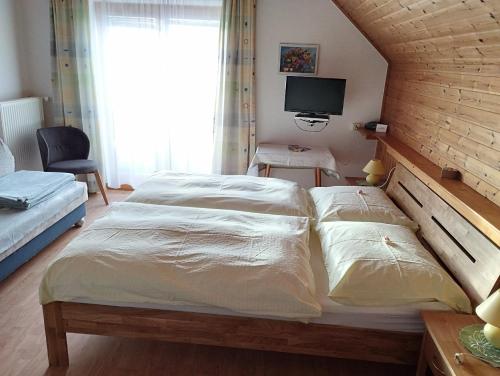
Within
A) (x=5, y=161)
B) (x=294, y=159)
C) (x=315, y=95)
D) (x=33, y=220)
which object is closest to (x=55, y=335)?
(x=33, y=220)

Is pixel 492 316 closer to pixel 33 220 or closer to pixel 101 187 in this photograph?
pixel 33 220

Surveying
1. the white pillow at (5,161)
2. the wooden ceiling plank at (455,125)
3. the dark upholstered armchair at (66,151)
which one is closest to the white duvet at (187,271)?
the wooden ceiling plank at (455,125)

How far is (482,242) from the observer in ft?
5.61

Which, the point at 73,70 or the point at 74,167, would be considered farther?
the point at 73,70

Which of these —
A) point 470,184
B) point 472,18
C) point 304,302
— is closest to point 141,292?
point 304,302

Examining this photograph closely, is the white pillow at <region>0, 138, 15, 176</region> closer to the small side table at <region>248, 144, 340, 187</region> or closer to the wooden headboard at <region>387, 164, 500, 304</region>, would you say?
the small side table at <region>248, 144, 340, 187</region>

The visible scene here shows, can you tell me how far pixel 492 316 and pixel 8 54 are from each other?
4597 millimetres

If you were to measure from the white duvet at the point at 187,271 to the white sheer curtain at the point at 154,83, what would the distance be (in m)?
2.40

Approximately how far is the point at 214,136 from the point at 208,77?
63cm

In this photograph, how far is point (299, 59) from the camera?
3.92 metres

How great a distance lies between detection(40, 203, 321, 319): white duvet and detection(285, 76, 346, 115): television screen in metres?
2.18

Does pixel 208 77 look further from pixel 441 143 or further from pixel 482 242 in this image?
pixel 482 242

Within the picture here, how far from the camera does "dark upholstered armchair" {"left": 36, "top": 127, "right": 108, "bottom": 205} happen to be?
12.1ft

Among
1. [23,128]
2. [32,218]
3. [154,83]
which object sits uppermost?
[154,83]
